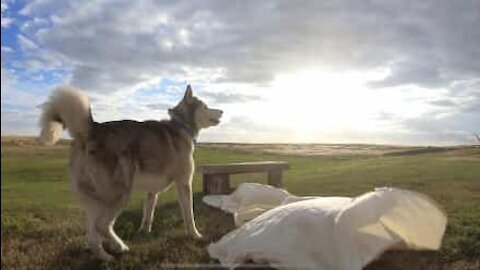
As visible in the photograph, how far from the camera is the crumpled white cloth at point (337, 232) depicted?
21.4 ft

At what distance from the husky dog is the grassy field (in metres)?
0.49

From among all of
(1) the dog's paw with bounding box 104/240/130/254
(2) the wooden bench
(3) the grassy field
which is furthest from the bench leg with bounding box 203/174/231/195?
(1) the dog's paw with bounding box 104/240/130/254

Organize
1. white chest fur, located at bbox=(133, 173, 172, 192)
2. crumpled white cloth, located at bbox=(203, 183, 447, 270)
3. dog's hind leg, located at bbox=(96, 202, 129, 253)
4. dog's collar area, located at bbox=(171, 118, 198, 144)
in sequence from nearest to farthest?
1. crumpled white cloth, located at bbox=(203, 183, 447, 270)
2. dog's hind leg, located at bbox=(96, 202, 129, 253)
3. white chest fur, located at bbox=(133, 173, 172, 192)
4. dog's collar area, located at bbox=(171, 118, 198, 144)

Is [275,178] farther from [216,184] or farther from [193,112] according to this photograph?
[193,112]

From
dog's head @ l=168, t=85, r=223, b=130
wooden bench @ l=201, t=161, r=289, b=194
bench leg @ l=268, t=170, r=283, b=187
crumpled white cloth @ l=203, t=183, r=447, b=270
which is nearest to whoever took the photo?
crumpled white cloth @ l=203, t=183, r=447, b=270

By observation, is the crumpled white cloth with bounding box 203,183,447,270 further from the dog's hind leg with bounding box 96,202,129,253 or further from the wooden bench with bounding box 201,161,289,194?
the wooden bench with bounding box 201,161,289,194

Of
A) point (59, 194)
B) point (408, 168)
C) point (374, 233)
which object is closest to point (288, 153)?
point (408, 168)

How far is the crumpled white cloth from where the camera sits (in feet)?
21.4

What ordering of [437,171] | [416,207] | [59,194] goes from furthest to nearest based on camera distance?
[437,171], [59,194], [416,207]

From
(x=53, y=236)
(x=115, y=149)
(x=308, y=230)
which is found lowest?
(x=53, y=236)

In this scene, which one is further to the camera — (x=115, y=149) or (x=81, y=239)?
(x=81, y=239)

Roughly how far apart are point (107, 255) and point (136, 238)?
175 cm

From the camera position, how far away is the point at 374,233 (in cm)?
666

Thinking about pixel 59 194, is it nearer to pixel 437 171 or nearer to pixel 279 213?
pixel 279 213
